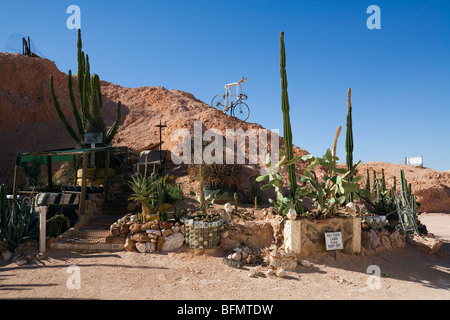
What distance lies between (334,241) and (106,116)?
23.2 m

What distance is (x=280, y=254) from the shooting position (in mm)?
6070

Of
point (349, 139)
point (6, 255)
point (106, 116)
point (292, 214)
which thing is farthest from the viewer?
point (106, 116)

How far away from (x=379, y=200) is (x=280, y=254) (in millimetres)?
5168

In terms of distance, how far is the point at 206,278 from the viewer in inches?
218

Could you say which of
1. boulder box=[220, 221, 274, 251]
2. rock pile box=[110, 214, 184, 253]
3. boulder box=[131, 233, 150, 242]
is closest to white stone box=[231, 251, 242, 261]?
boulder box=[220, 221, 274, 251]

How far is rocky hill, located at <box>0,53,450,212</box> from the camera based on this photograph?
18.2 m

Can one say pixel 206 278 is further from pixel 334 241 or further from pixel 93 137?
pixel 93 137

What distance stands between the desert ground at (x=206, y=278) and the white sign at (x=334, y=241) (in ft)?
0.65

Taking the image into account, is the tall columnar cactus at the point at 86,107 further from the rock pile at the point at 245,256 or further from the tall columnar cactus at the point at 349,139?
the tall columnar cactus at the point at 349,139

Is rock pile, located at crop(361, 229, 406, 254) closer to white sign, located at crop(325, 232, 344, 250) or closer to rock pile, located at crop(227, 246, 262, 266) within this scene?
white sign, located at crop(325, 232, 344, 250)

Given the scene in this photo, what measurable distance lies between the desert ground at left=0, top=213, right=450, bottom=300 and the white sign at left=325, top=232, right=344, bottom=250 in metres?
0.20
